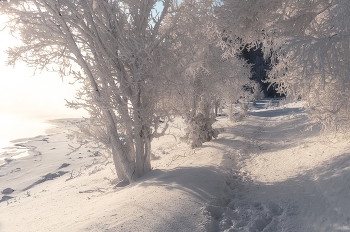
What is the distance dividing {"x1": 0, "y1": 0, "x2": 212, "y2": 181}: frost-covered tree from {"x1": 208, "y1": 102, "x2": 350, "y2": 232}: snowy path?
2.49 metres

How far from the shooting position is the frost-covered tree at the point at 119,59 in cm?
729

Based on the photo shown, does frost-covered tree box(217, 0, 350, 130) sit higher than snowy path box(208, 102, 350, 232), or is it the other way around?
frost-covered tree box(217, 0, 350, 130)

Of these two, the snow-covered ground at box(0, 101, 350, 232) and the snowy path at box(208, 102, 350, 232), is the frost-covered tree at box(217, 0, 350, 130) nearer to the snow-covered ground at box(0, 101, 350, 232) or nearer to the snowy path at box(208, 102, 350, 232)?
the snowy path at box(208, 102, 350, 232)

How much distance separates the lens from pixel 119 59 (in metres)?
7.80

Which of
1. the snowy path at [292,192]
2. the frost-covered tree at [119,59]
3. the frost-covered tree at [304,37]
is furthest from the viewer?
the frost-covered tree at [119,59]

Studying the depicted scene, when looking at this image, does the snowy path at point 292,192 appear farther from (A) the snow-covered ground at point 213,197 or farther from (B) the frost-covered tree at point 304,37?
(B) the frost-covered tree at point 304,37

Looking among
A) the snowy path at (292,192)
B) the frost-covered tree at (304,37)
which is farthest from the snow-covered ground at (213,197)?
the frost-covered tree at (304,37)

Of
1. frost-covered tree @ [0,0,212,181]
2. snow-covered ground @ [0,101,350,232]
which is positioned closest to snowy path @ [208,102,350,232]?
snow-covered ground @ [0,101,350,232]

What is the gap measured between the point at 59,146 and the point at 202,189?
13.1 m

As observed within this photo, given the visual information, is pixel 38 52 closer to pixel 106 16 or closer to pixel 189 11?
pixel 106 16

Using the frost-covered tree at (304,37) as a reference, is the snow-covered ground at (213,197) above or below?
below

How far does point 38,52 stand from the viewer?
8484mm

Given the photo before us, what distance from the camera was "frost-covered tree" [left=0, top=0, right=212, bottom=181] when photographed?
729 centimetres

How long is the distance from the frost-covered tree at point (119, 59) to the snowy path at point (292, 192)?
2.49 m
